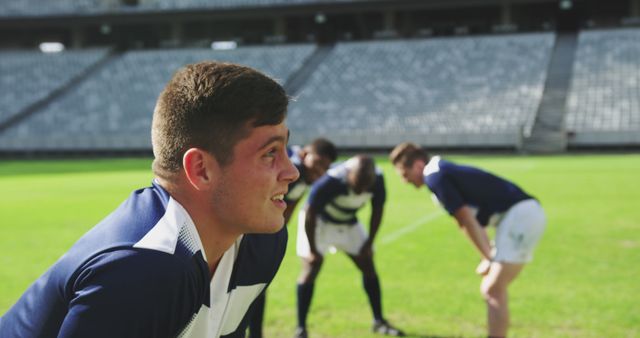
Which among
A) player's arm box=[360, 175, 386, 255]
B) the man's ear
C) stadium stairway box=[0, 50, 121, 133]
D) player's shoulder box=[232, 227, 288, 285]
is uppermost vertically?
the man's ear

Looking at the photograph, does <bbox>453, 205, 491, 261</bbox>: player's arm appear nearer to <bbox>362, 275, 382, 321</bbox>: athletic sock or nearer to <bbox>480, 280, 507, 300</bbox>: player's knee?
<bbox>480, 280, 507, 300</bbox>: player's knee

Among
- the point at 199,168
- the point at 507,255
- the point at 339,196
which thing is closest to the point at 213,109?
the point at 199,168

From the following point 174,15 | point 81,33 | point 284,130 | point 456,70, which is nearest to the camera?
point 284,130

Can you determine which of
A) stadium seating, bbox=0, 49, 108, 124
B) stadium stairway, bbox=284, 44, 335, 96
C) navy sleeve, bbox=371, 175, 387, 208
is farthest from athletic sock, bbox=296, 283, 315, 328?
stadium seating, bbox=0, 49, 108, 124

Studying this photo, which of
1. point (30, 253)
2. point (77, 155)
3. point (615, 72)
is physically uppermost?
point (30, 253)

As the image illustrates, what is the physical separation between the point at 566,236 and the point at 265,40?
4251cm

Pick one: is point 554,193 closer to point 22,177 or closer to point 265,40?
point 22,177

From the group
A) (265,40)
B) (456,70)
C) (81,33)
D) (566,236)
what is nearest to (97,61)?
(81,33)

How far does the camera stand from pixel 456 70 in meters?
42.5

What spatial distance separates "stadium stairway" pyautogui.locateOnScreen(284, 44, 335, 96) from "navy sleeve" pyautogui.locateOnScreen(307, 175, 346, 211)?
36.1 meters

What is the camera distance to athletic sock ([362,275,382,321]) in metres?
7.16

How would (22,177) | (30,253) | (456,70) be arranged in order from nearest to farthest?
(30,253) < (22,177) < (456,70)

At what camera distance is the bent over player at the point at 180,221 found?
1798mm

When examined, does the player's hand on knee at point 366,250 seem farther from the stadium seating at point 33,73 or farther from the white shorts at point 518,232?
the stadium seating at point 33,73
